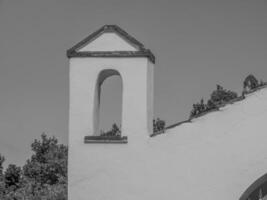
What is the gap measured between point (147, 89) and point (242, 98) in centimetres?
141

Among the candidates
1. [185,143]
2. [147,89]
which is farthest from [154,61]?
[185,143]

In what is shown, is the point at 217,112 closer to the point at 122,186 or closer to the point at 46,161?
the point at 122,186

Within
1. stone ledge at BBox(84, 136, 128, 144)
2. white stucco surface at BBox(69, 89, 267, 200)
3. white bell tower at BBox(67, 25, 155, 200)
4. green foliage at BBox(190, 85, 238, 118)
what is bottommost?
white stucco surface at BBox(69, 89, 267, 200)

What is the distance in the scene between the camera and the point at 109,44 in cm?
1209

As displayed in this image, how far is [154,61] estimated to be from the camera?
12477 millimetres

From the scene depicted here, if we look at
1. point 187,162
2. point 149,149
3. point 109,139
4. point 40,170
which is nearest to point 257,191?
point 187,162

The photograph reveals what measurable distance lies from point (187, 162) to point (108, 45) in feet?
6.98

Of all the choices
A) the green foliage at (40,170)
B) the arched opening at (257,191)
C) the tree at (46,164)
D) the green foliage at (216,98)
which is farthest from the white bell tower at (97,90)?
the tree at (46,164)

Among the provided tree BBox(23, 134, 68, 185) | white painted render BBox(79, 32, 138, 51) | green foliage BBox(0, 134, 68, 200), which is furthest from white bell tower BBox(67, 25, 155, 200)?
tree BBox(23, 134, 68, 185)

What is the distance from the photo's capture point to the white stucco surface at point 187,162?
1148 cm

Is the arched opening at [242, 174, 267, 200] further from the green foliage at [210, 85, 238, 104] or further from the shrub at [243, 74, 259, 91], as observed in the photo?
the green foliage at [210, 85, 238, 104]

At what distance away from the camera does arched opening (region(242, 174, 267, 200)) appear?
1148cm

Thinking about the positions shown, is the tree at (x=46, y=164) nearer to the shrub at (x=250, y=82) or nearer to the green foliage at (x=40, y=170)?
the green foliage at (x=40, y=170)

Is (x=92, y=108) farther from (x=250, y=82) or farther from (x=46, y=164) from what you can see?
(x=46, y=164)
